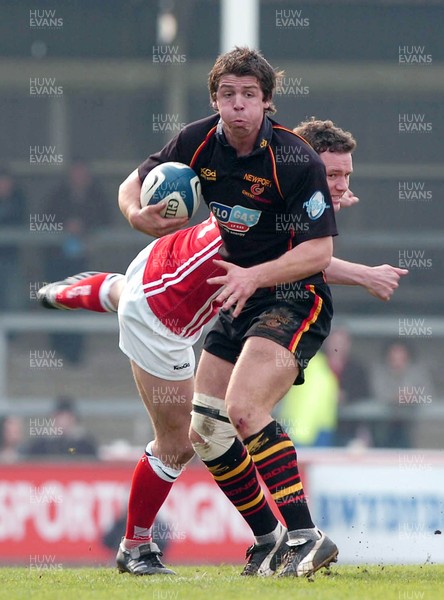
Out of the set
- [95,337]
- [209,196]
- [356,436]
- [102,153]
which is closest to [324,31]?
[102,153]

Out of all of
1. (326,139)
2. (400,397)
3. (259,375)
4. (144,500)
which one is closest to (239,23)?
(400,397)

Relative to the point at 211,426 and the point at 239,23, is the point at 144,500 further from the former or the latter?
the point at 239,23

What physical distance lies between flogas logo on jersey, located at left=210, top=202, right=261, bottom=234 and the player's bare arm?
30cm

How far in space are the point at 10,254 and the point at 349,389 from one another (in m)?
4.40

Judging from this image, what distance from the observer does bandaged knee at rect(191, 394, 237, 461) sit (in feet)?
18.7

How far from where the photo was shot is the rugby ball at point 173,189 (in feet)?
17.6

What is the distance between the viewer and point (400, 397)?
481 inches

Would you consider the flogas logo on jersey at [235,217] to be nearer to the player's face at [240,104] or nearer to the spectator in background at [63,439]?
the player's face at [240,104]

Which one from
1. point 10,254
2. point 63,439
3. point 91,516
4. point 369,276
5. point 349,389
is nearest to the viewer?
point 369,276

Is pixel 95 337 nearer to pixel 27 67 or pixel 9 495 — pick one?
pixel 27 67

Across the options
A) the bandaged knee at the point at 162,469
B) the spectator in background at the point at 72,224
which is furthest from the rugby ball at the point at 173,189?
the spectator in background at the point at 72,224

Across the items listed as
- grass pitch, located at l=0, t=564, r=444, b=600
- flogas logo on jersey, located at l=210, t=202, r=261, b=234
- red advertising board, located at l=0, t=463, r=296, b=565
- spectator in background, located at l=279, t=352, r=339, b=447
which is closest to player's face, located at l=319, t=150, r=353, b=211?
flogas logo on jersey, located at l=210, t=202, r=261, b=234

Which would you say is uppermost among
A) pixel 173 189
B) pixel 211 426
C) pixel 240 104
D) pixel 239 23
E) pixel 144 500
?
pixel 239 23

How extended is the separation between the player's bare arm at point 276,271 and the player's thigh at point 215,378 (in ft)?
1.76
